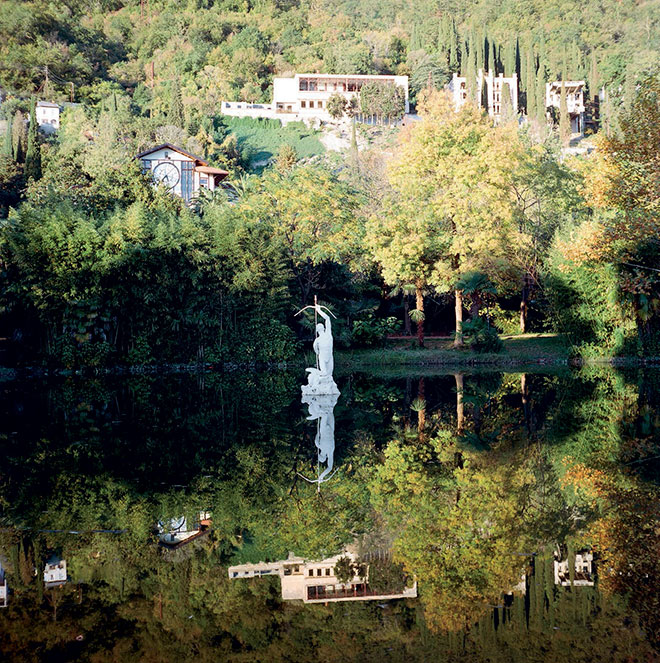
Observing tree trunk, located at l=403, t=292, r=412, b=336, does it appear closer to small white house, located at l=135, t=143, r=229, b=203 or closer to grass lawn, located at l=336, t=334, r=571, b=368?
grass lawn, located at l=336, t=334, r=571, b=368

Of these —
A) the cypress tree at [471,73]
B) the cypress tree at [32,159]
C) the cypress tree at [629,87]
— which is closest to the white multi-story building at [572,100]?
the cypress tree at [629,87]

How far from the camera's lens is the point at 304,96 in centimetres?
8994

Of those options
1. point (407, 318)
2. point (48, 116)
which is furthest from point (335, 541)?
point (48, 116)

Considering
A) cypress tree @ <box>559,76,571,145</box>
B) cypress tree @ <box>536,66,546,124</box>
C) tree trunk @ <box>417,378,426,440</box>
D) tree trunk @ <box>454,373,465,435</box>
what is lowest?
tree trunk @ <box>454,373,465,435</box>

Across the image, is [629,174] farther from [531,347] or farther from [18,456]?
[18,456]

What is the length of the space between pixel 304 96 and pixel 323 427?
267ft

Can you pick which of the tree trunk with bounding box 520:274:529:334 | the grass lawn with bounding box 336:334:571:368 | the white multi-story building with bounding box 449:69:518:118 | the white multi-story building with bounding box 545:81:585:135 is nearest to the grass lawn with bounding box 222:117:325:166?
the white multi-story building with bounding box 449:69:518:118

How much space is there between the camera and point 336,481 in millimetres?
8930

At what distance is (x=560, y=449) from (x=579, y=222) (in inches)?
818

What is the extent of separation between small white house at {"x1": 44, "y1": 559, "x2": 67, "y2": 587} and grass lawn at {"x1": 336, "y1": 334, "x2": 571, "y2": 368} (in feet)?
69.0

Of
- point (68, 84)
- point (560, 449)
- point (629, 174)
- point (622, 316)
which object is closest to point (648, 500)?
point (560, 449)

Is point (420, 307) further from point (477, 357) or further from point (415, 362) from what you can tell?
point (477, 357)

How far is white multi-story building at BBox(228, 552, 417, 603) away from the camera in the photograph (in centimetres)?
561

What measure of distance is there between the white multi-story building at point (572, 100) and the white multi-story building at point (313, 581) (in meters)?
86.2
